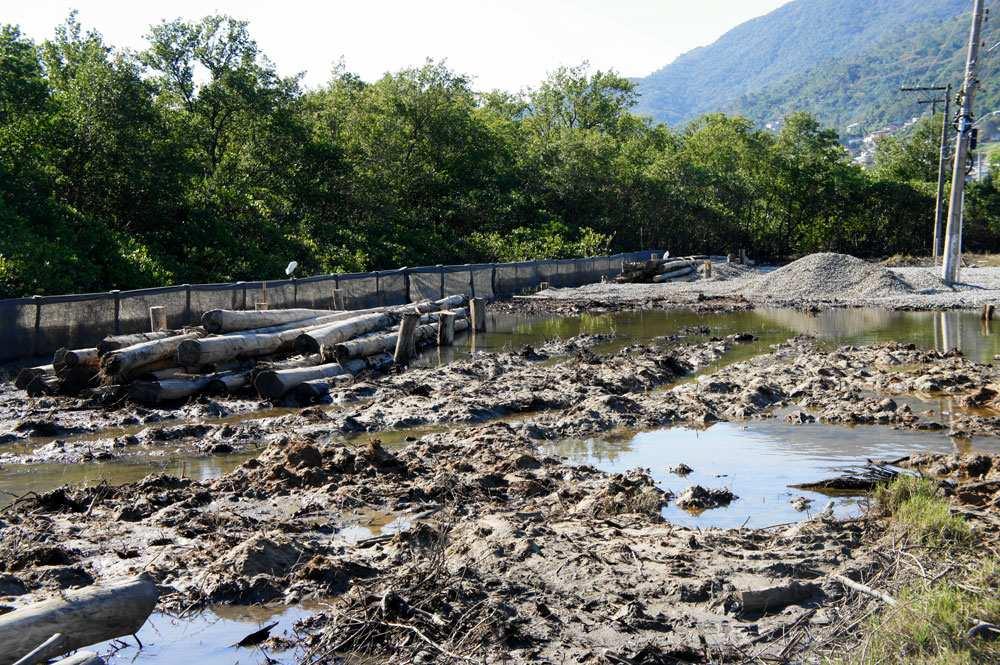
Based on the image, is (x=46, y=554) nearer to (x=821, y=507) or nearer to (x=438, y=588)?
(x=438, y=588)

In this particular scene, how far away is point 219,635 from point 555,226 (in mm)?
46345

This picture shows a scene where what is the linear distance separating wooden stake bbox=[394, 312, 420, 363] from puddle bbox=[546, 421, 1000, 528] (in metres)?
7.90

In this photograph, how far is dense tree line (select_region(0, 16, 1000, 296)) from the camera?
29.2 m

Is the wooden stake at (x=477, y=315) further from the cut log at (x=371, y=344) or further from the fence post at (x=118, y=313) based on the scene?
the fence post at (x=118, y=313)

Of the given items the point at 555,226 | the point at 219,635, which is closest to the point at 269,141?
the point at 555,226

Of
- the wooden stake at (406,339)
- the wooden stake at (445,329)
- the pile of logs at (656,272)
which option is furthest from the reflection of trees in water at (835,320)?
the pile of logs at (656,272)

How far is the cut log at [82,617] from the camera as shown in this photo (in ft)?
17.5

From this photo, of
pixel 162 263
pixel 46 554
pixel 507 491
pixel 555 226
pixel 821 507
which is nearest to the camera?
pixel 46 554

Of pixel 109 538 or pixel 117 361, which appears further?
pixel 117 361

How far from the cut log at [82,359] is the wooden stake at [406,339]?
5789 millimetres

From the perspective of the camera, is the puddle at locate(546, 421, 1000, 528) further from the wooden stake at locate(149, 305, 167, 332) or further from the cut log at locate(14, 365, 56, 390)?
the wooden stake at locate(149, 305, 167, 332)

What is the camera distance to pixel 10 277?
2262cm

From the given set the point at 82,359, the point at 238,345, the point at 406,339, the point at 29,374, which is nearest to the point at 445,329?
the point at 406,339

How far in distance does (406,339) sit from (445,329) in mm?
3418
